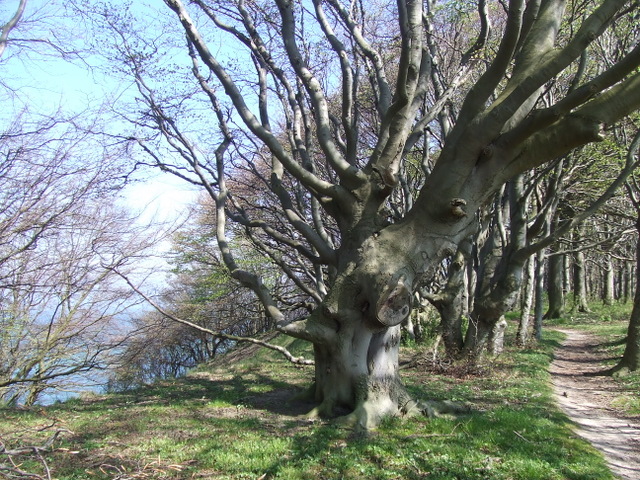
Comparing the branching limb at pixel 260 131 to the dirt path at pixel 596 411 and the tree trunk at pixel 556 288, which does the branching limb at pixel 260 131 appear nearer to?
the dirt path at pixel 596 411

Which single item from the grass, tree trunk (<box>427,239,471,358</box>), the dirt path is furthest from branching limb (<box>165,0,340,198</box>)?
tree trunk (<box>427,239,471,358</box>)

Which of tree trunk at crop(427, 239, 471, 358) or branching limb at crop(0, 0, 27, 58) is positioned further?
tree trunk at crop(427, 239, 471, 358)

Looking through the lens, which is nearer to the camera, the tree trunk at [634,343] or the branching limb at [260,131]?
the branching limb at [260,131]

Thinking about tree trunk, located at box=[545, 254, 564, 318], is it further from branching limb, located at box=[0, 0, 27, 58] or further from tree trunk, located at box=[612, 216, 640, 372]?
branching limb, located at box=[0, 0, 27, 58]

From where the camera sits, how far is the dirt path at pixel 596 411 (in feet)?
18.1

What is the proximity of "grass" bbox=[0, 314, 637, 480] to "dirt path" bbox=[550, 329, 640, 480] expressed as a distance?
11.4 inches

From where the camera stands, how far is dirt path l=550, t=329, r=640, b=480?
552cm

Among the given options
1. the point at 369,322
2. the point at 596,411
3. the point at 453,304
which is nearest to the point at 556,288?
the point at 453,304

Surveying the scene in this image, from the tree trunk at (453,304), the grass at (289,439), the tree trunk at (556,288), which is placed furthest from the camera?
the tree trunk at (556,288)

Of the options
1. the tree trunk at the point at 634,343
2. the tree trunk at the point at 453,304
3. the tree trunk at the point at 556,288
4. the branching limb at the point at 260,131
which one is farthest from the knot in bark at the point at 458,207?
the tree trunk at the point at 556,288

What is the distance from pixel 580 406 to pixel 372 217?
4932 millimetres

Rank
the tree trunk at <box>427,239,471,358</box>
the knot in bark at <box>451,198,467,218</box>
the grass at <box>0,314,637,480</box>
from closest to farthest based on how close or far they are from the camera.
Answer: the grass at <box>0,314,637,480</box>, the knot in bark at <box>451,198,467,218</box>, the tree trunk at <box>427,239,471,358</box>

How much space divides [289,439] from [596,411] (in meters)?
5.19

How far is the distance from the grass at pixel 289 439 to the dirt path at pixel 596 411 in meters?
0.29
